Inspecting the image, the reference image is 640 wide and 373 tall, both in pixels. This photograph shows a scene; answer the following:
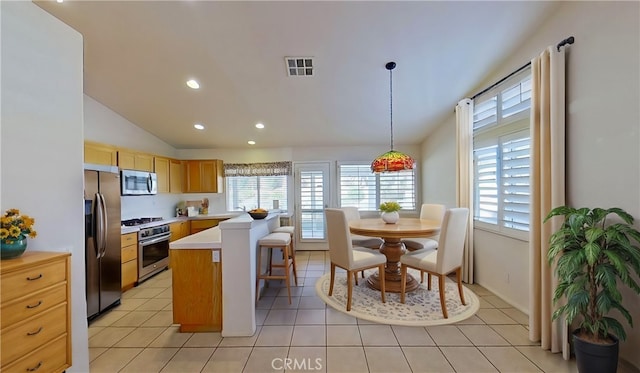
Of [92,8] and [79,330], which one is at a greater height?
[92,8]

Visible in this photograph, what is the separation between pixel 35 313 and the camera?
1436 millimetres

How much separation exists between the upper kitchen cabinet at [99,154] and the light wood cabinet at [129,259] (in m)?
1.09

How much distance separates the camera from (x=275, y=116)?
13.2 feet

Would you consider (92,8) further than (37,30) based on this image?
Yes

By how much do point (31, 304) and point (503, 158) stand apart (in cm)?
413

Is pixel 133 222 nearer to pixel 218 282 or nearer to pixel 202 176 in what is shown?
pixel 202 176

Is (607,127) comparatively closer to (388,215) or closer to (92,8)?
(388,215)

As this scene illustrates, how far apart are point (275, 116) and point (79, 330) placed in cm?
329

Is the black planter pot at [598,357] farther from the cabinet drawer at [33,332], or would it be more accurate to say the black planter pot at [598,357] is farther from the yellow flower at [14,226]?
the yellow flower at [14,226]

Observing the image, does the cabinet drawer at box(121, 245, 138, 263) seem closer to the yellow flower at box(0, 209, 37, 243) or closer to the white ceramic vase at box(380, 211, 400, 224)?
the yellow flower at box(0, 209, 37, 243)

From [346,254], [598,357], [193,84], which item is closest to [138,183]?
[193,84]

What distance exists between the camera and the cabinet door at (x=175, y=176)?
4.84m

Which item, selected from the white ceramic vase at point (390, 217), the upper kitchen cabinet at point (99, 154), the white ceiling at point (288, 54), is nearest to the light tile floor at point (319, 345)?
the white ceramic vase at point (390, 217)

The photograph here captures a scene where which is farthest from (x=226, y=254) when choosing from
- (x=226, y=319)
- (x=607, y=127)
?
(x=607, y=127)
